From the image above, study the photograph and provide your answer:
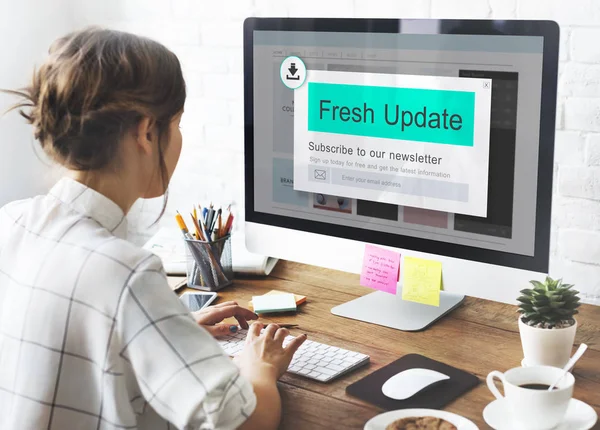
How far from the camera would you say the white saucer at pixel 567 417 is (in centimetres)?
106

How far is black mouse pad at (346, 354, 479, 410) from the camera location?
115 cm

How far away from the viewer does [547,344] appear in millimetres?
1219

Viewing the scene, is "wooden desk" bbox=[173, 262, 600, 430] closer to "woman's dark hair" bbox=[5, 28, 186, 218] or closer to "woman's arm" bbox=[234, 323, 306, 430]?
"woman's arm" bbox=[234, 323, 306, 430]

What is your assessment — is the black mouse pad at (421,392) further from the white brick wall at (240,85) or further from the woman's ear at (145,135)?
the white brick wall at (240,85)

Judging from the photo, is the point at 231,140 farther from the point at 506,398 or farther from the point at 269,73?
the point at 506,398

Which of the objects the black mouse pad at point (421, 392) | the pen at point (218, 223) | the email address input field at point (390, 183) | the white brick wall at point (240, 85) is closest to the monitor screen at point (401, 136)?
the email address input field at point (390, 183)

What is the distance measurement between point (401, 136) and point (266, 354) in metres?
0.43

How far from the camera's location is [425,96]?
1.33m

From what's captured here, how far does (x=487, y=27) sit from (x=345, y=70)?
0.86 ft

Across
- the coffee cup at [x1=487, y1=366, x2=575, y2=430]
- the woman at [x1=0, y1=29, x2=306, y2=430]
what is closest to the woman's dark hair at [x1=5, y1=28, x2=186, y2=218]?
the woman at [x1=0, y1=29, x2=306, y2=430]

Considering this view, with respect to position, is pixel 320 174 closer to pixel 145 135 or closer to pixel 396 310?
pixel 396 310

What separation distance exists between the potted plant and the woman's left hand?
0.48 meters

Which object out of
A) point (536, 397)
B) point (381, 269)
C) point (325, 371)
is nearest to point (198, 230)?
point (381, 269)

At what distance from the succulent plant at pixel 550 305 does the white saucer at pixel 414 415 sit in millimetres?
239
